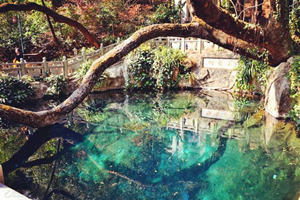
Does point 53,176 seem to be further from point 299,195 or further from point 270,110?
point 270,110

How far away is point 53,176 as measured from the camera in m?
5.86

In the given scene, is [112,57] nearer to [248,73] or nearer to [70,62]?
[248,73]

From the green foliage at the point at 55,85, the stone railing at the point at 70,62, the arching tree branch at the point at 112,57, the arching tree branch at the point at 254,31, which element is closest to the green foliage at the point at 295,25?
the arching tree branch at the point at 254,31

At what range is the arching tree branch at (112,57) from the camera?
4812 mm

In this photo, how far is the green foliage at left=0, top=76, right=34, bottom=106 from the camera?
10766 mm

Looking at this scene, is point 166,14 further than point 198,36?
Yes

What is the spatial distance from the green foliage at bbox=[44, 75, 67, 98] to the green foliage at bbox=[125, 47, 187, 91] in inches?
122

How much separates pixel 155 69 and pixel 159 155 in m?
6.80

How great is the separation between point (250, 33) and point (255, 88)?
5346mm

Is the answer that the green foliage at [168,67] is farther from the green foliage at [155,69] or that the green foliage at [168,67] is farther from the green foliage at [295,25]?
the green foliage at [295,25]

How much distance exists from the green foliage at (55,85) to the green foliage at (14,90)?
29.2 inches

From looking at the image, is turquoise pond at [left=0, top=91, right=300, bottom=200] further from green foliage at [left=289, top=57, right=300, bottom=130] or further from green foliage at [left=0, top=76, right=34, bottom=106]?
green foliage at [left=0, top=76, right=34, bottom=106]

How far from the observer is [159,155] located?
6863 mm

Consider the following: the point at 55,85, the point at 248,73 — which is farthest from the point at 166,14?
the point at 55,85
